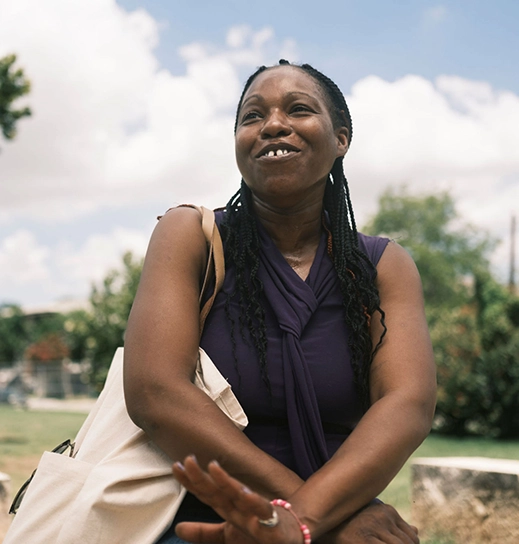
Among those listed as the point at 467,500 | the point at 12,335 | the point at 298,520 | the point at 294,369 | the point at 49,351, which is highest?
the point at 294,369

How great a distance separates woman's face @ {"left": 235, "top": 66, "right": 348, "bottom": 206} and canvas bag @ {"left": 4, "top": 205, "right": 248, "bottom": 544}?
579 mm

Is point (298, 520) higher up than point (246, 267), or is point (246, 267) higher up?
point (246, 267)

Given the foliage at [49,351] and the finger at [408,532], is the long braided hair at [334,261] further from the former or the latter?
the foliage at [49,351]

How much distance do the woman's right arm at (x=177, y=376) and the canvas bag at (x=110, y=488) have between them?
2.2 inches

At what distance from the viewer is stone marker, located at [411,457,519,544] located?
5.29 metres

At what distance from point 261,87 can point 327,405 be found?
38.3 inches

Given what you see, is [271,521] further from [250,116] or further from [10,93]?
[10,93]

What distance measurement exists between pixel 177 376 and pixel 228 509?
434 mm

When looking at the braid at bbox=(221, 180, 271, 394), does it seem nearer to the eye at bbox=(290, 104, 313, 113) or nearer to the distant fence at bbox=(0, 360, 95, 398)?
the eye at bbox=(290, 104, 313, 113)

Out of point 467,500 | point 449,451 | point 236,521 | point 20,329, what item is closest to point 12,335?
point 20,329

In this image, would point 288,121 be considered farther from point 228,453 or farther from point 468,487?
point 468,487

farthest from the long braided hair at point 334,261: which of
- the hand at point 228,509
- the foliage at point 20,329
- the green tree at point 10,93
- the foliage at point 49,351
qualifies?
the foliage at point 20,329

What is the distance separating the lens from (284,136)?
207cm

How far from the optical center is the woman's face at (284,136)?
2070 mm
